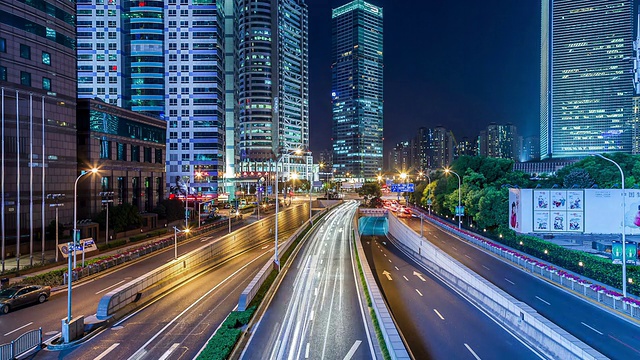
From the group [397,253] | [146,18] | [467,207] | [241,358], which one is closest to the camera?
[241,358]

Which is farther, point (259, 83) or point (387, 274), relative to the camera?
point (259, 83)

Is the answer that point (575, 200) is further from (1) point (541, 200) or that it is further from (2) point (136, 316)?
(2) point (136, 316)

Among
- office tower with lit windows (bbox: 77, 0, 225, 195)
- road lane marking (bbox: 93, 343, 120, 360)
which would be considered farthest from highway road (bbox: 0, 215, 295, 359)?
office tower with lit windows (bbox: 77, 0, 225, 195)

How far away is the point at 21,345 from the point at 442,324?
23.8m

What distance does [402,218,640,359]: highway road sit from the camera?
22.0 metres

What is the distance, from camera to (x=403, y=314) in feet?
92.8

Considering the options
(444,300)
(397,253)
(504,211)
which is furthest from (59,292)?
(504,211)

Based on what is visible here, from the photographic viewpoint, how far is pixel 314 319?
83.4 ft

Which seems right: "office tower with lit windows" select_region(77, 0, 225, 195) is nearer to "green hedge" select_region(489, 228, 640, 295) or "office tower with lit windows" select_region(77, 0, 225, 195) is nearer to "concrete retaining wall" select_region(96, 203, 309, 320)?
"concrete retaining wall" select_region(96, 203, 309, 320)

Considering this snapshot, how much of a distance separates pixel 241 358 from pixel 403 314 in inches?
532

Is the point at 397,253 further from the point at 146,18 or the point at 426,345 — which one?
the point at 146,18

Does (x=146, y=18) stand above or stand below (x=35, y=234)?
above

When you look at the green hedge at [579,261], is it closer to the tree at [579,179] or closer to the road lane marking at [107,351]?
the tree at [579,179]

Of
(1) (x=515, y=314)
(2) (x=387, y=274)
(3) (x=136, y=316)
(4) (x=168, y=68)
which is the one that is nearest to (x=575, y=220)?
(2) (x=387, y=274)
